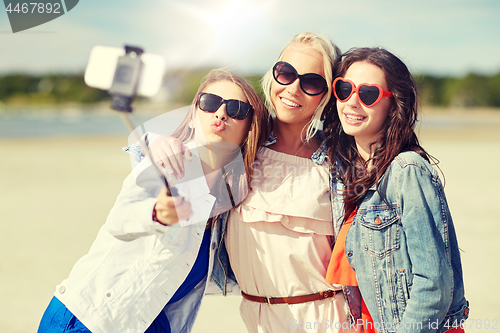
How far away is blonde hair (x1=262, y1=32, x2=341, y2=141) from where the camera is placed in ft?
8.59

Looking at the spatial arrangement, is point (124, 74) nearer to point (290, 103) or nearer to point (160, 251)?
point (160, 251)

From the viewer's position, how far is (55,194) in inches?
426

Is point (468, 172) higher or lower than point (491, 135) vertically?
higher

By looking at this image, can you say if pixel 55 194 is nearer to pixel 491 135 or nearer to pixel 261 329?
pixel 261 329

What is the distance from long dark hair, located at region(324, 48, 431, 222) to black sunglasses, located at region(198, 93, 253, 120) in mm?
645

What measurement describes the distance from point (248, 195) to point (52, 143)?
21.7 metres

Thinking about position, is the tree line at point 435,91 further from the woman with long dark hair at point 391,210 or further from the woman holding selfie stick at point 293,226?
the woman with long dark hair at point 391,210

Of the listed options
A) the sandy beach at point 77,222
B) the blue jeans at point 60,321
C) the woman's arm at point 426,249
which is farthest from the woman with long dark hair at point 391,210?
the sandy beach at point 77,222

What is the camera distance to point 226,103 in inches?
100

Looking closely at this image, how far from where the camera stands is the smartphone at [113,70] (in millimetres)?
1142

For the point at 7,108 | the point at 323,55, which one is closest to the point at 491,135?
the point at 323,55

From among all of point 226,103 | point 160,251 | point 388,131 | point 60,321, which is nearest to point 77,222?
point 60,321

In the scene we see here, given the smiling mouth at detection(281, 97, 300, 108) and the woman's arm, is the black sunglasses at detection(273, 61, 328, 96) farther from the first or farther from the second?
the woman's arm

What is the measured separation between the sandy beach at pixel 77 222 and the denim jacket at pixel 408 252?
273 cm
